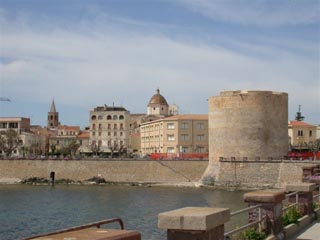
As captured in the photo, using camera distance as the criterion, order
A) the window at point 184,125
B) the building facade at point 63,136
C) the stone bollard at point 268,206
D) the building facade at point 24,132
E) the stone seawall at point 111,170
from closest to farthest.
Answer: the stone bollard at point 268,206 < the stone seawall at point 111,170 < the window at point 184,125 < the building facade at point 24,132 < the building facade at point 63,136

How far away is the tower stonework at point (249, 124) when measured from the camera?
55.2 meters

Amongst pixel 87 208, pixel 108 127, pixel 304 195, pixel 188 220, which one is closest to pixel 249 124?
pixel 87 208

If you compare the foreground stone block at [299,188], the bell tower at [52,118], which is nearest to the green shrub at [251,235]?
the foreground stone block at [299,188]

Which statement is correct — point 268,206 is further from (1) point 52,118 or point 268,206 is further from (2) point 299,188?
(1) point 52,118

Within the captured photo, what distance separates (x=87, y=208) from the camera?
3928 cm

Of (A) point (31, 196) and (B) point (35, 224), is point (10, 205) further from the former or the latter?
(B) point (35, 224)

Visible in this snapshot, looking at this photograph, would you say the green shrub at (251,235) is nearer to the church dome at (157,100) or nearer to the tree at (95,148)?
the tree at (95,148)

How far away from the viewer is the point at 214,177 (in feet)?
192

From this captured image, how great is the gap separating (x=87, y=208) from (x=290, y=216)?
29.4 m

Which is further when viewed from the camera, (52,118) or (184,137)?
(52,118)

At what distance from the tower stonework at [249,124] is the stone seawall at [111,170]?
8114 mm

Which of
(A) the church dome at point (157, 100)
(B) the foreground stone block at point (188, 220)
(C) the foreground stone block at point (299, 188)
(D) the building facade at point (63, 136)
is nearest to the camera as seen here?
(B) the foreground stone block at point (188, 220)

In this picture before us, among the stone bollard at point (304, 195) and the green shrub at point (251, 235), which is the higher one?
the stone bollard at point (304, 195)

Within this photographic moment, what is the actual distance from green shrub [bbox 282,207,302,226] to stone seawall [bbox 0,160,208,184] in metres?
52.5
